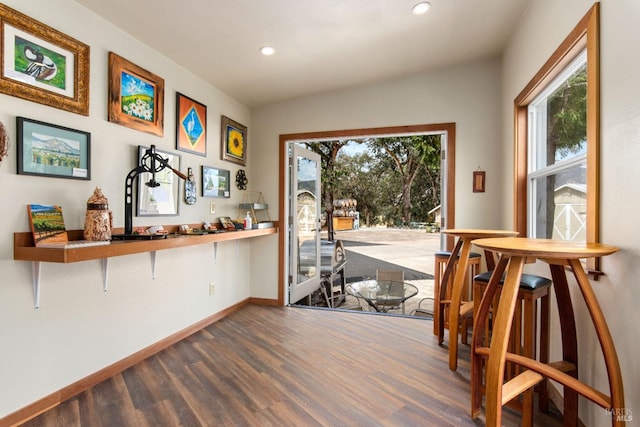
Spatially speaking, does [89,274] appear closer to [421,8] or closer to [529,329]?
[529,329]

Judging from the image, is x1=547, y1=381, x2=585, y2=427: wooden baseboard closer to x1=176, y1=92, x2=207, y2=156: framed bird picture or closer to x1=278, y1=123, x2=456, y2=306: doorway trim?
x1=278, y1=123, x2=456, y2=306: doorway trim

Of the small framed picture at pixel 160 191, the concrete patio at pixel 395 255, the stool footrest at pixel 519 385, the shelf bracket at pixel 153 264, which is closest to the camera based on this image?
the stool footrest at pixel 519 385

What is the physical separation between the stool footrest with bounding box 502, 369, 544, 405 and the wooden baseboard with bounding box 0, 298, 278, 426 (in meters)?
2.40

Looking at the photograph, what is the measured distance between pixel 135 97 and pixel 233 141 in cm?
133

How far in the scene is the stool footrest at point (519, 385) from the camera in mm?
1438

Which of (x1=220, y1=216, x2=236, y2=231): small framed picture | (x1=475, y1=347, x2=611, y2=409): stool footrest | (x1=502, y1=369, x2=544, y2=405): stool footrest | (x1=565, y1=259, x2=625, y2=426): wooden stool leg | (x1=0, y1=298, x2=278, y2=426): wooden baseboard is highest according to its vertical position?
(x1=220, y1=216, x2=236, y2=231): small framed picture

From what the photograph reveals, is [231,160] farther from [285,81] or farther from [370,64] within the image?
[370,64]

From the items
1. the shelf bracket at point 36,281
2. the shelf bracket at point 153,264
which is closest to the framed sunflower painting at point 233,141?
the shelf bracket at point 153,264

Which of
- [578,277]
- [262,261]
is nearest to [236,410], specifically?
[578,277]

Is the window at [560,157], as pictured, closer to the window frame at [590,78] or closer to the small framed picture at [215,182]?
the window frame at [590,78]

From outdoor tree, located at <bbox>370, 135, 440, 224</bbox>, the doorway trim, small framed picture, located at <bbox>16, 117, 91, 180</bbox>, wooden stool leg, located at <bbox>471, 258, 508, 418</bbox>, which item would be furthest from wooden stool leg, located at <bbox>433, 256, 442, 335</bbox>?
outdoor tree, located at <bbox>370, 135, 440, 224</bbox>

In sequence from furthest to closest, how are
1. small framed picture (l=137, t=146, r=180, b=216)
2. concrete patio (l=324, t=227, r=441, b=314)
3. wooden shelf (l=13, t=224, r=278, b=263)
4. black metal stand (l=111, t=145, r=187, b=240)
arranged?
concrete patio (l=324, t=227, r=441, b=314)
small framed picture (l=137, t=146, r=180, b=216)
black metal stand (l=111, t=145, r=187, b=240)
wooden shelf (l=13, t=224, r=278, b=263)

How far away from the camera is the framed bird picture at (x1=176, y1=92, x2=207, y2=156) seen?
300 centimetres

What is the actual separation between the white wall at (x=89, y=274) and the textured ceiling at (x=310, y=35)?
23cm
